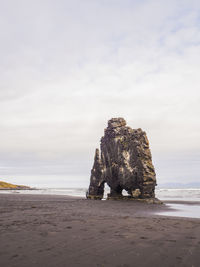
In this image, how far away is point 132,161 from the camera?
152 feet

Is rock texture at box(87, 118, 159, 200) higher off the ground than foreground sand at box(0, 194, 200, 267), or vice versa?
rock texture at box(87, 118, 159, 200)

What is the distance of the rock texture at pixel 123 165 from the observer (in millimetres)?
43188

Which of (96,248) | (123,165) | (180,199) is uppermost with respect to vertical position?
(123,165)

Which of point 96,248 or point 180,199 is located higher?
point 180,199

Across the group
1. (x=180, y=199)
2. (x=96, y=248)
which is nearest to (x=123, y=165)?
(x=180, y=199)

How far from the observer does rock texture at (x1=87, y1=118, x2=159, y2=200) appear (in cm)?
4319

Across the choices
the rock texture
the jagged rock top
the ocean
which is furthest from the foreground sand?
the jagged rock top

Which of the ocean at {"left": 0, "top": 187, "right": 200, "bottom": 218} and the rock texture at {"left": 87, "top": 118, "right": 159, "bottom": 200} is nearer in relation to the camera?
the ocean at {"left": 0, "top": 187, "right": 200, "bottom": 218}

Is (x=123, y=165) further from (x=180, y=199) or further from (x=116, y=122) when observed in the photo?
(x=180, y=199)

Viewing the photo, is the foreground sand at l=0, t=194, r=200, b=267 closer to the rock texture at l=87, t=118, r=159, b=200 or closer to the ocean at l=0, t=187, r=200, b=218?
the ocean at l=0, t=187, r=200, b=218

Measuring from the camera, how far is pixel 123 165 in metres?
47.4

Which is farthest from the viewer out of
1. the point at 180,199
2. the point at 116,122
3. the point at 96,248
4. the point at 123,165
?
the point at 180,199

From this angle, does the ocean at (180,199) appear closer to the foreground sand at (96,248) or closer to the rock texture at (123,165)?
the rock texture at (123,165)

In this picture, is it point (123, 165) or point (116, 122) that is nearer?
point (123, 165)
